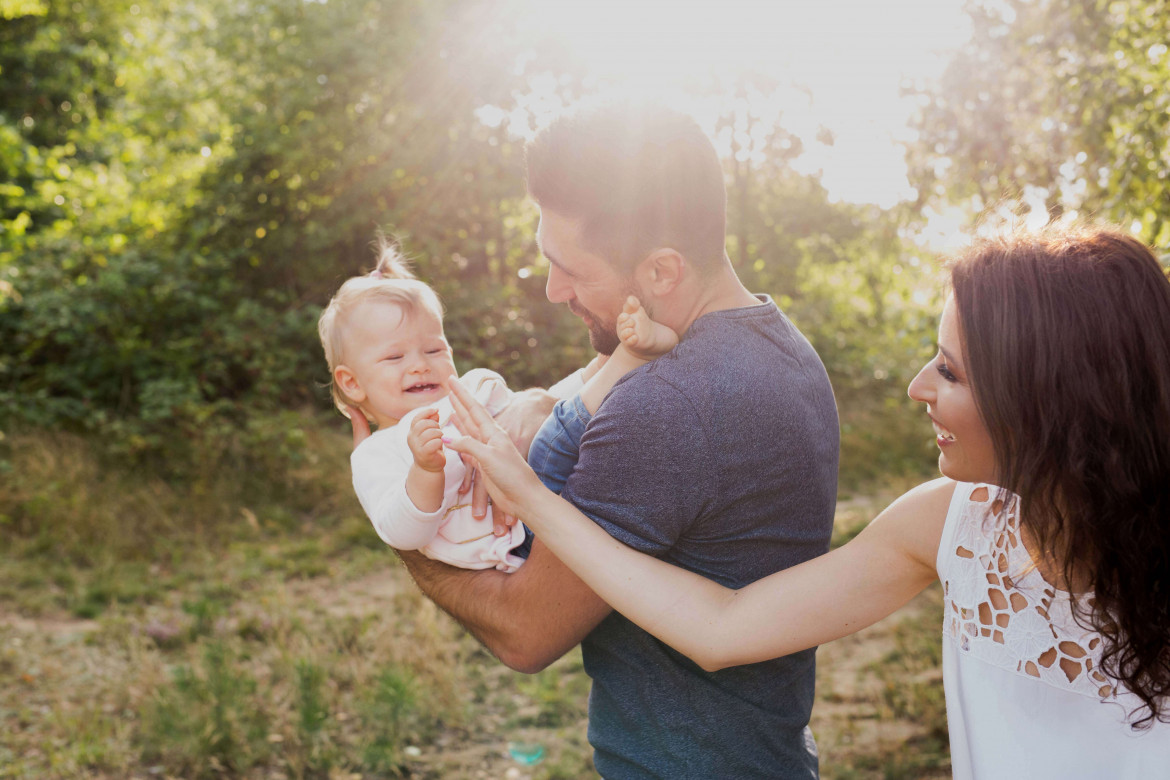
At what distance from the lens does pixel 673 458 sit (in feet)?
4.48

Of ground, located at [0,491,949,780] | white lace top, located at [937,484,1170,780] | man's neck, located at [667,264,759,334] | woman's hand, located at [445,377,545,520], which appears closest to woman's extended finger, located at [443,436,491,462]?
woman's hand, located at [445,377,545,520]

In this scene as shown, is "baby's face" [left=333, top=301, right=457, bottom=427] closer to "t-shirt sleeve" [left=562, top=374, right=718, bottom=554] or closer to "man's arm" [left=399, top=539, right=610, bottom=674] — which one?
"man's arm" [left=399, top=539, right=610, bottom=674]

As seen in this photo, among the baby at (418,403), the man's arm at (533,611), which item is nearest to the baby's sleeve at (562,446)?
the baby at (418,403)

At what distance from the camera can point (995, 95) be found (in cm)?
495

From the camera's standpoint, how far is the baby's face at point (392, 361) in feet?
7.05

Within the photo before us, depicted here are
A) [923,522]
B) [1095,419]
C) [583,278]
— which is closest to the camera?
[1095,419]

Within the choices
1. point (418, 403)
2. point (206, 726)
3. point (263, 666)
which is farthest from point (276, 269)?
point (418, 403)

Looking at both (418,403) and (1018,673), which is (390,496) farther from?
(1018,673)

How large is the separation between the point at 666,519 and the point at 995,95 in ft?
14.6

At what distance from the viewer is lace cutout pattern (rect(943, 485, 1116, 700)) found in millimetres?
1272

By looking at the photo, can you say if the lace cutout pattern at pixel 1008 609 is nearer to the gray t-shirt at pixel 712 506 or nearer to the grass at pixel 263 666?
the gray t-shirt at pixel 712 506

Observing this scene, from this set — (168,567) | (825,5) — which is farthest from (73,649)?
(825,5)

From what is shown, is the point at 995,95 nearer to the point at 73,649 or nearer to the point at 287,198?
the point at 73,649

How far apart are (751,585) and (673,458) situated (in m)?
0.25
